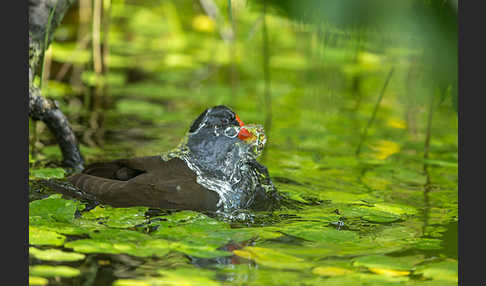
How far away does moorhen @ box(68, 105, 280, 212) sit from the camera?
205 inches

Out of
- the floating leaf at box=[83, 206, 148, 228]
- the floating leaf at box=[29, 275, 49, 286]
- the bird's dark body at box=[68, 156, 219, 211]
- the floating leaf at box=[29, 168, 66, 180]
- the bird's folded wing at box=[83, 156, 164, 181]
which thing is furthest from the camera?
the floating leaf at box=[29, 168, 66, 180]

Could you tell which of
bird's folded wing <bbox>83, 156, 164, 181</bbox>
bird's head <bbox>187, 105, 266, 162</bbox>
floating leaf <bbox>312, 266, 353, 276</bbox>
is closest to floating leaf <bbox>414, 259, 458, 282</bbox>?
floating leaf <bbox>312, 266, 353, 276</bbox>

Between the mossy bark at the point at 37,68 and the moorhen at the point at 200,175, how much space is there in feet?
2.26

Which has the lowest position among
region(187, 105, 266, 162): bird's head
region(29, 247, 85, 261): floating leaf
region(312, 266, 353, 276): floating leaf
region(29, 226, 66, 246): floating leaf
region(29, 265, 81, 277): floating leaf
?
region(312, 266, 353, 276): floating leaf

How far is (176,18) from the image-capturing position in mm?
14430

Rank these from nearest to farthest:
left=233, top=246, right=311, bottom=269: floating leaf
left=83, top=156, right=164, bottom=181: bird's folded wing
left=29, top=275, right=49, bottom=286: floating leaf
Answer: left=29, top=275, right=49, bottom=286: floating leaf
left=233, top=246, right=311, bottom=269: floating leaf
left=83, top=156, right=164, bottom=181: bird's folded wing

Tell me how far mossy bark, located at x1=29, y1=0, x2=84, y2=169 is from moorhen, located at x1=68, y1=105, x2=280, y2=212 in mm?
688

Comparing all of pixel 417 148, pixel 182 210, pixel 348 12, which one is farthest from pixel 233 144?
pixel 417 148

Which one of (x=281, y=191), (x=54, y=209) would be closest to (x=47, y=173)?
(x=54, y=209)

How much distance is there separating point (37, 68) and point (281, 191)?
83.2 inches

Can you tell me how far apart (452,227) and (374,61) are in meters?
7.39

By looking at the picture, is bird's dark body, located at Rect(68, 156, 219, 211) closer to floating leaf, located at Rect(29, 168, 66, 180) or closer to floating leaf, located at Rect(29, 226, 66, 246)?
floating leaf, located at Rect(29, 168, 66, 180)

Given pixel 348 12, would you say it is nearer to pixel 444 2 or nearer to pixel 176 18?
pixel 444 2

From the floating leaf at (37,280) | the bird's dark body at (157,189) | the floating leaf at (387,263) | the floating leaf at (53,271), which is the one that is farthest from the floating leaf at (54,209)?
the floating leaf at (387,263)
